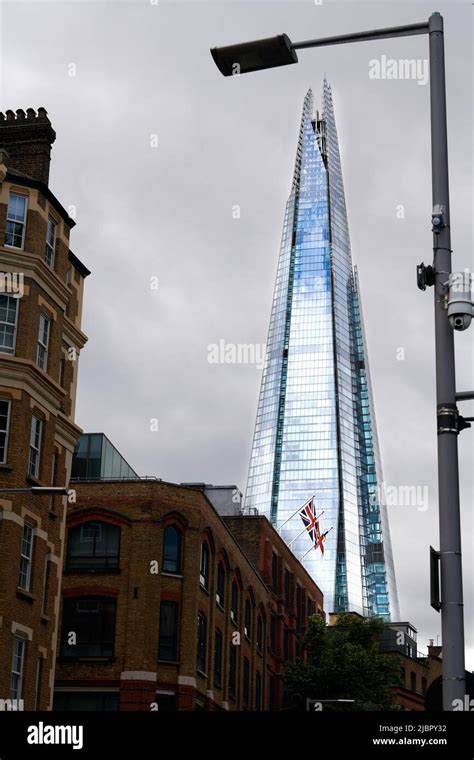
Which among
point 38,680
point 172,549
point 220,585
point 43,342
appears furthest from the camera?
point 220,585

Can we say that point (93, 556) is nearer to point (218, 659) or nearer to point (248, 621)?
point (218, 659)

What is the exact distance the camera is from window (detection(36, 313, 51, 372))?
4378 cm

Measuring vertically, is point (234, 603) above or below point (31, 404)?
below

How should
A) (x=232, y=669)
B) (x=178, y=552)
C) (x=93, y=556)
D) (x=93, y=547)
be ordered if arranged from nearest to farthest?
1. (x=93, y=556)
2. (x=93, y=547)
3. (x=178, y=552)
4. (x=232, y=669)

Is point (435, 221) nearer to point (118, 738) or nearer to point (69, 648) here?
point (118, 738)

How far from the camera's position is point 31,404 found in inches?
1672

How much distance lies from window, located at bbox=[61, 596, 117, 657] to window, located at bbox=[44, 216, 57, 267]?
21767 millimetres

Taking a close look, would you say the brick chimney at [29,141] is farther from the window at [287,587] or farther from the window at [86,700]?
the window at [287,587]

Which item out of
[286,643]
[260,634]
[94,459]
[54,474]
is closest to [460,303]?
[54,474]

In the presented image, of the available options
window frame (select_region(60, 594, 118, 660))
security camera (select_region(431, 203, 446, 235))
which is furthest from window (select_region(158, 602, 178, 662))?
security camera (select_region(431, 203, 446, 235))

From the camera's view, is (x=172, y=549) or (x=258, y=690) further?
(x=258, y=690)

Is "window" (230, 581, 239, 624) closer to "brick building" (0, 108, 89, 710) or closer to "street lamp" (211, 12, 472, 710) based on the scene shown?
"brick building" (0, 108, 89, 710)

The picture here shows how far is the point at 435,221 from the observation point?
14555 mm

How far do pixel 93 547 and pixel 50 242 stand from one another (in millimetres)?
21153
